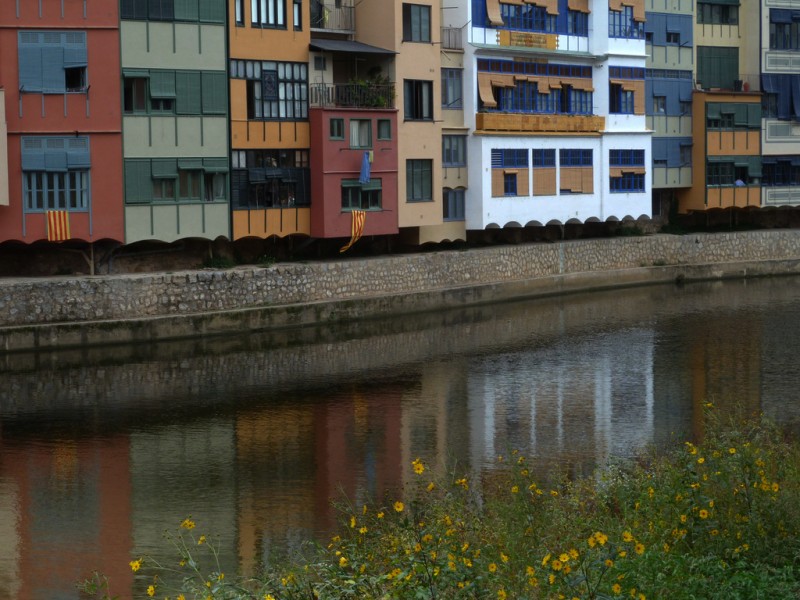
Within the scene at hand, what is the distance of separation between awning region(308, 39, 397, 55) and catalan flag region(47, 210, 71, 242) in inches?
364

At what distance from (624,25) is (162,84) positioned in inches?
828

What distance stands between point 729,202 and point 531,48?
43.8 ft

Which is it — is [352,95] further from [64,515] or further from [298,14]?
[64,515]

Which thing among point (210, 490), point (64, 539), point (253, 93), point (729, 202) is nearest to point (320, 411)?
point (210, 490)

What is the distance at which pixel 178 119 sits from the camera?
1585 inches

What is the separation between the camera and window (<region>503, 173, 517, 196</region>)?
49278 mm

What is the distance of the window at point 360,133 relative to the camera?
4350cm

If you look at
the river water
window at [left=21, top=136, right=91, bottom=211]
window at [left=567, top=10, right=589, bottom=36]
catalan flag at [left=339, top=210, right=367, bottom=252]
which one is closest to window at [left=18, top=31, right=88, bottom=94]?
window at [left=21, top=136, right=91, bottom=211]

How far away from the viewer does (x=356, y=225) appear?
43.5 metres

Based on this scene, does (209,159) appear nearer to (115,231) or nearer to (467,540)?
(115,231)

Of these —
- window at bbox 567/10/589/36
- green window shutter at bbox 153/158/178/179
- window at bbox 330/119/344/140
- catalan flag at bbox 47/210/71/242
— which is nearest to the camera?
catalan flag at bbox 47/210/71/242

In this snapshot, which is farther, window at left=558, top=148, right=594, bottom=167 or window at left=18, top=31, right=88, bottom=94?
window at left=558, top=148, right=594, bottom=167

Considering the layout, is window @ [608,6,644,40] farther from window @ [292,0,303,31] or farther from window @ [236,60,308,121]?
window @ [236,60,308,121]

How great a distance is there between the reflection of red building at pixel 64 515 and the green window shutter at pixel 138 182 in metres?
14.0
